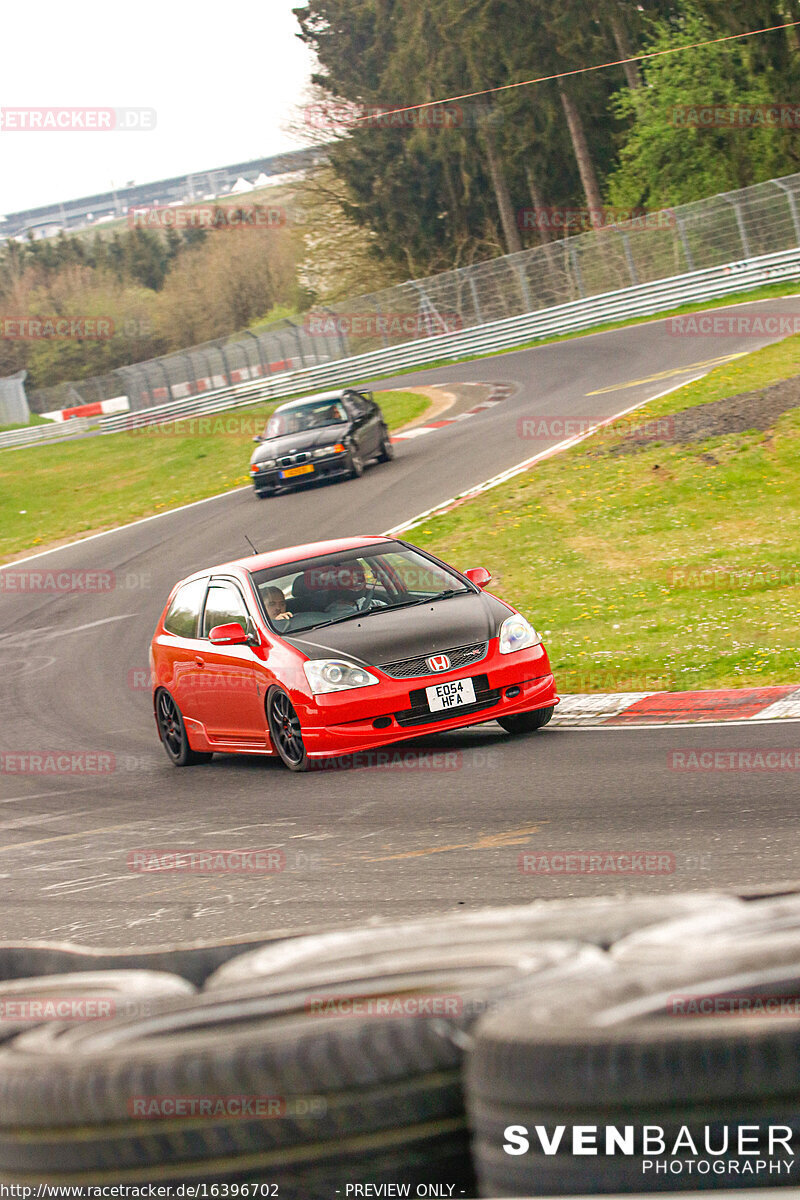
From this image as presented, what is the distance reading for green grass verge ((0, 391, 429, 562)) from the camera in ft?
98.4

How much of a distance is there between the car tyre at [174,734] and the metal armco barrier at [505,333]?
104 feet

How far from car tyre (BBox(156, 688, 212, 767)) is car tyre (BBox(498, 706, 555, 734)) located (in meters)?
2.63

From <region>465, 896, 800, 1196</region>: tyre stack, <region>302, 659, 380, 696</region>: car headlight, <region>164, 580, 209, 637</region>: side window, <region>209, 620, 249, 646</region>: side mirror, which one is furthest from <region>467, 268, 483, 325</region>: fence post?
<region>465, 896, 800, 1196</region>: tyre stack

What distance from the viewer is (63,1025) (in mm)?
2979

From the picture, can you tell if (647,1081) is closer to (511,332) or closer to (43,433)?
(511,332)

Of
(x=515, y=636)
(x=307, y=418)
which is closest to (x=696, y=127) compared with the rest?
(x=307, y=418)

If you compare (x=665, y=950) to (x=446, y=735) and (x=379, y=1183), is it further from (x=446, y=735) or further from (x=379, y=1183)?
(x=446, y=735)

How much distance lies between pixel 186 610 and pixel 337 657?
2325mm

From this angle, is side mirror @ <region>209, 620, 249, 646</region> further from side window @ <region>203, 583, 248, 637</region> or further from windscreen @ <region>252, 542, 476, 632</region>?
windscreen @ <region>252, 542, 476, 632</region>

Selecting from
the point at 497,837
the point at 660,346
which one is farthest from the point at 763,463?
the point at 660,346

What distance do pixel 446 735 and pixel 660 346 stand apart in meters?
24.6

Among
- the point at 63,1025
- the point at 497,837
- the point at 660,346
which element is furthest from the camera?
the point at 660,346

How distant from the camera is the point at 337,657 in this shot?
31.1 ft

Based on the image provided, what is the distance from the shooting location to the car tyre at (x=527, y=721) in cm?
975
